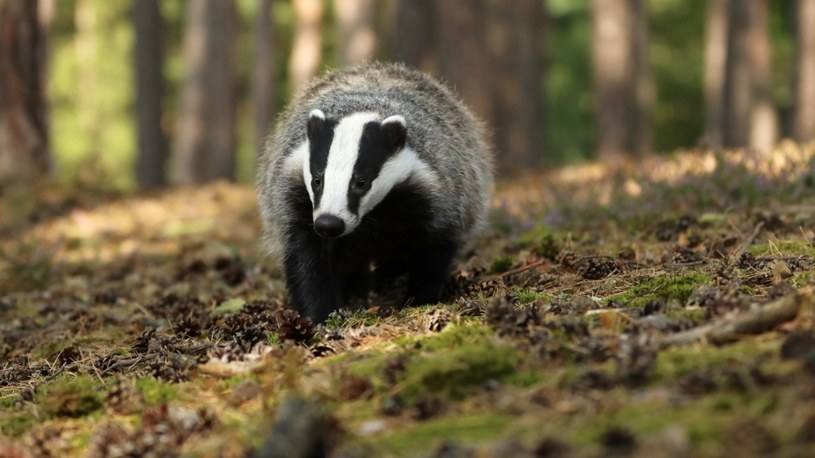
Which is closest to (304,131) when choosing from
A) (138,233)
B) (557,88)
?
(138,233)

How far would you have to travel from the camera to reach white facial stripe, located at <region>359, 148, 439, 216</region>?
214 inches

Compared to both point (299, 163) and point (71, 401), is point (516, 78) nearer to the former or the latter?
point (299, 163)

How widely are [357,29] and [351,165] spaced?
15.9 m

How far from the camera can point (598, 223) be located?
26.1 ft

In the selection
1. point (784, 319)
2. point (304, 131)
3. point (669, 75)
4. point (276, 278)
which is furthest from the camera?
point (669, 75)

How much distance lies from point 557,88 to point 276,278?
89.9 ft

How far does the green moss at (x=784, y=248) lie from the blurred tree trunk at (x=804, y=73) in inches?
550

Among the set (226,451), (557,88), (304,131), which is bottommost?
(557,88)

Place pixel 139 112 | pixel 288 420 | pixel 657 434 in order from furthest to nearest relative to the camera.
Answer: pixel 139 112 → pixel 288 420 → pixel 657 434

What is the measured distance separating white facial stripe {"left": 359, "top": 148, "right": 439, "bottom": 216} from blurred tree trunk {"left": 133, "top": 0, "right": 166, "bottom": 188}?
42.5 feet

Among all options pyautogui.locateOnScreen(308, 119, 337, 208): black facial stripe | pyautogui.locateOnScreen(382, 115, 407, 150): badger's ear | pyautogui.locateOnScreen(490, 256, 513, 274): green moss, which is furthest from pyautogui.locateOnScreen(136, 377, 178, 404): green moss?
pyautogui.locateOnScreen(490, 256, 513, 274): green moss

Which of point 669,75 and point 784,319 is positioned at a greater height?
point 784,319

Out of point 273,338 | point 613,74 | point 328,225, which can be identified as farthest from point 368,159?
point 613,74

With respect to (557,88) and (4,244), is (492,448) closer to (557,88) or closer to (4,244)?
(4,244)
